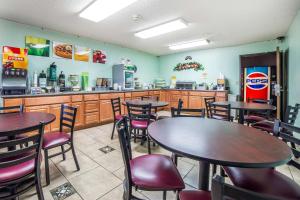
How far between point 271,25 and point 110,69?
15.7 ft

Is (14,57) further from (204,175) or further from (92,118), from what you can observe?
(204,175)

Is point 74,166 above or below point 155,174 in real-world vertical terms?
below

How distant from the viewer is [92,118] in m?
4.42

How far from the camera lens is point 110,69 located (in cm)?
569

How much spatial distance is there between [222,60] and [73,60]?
5189mm

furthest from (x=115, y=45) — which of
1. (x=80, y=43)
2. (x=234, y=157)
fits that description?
(x=234, y=157)

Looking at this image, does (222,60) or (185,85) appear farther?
(185,85)

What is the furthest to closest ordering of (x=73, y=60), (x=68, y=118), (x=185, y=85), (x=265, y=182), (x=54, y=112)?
(x=185, y=85) < (x=73, y=60) < (x=54, y=112) < (x=68, y=118) < (x=265, y=182)

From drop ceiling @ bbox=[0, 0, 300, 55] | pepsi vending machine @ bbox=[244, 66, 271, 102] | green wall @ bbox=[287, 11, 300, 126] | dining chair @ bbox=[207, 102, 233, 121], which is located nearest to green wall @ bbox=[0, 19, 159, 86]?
drop ceiling @ bbox=[0, 0, 300, 55]

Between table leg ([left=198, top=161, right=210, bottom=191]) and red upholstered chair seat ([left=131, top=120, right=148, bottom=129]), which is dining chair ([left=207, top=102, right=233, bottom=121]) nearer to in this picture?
red upholstered chair seat ([left=131, top=120, right=148, bottom=129])

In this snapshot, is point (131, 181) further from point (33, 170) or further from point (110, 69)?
point (110, 69)

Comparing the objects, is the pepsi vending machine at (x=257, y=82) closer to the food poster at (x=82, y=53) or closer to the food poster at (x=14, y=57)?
the food poster at (x=82, y=53)

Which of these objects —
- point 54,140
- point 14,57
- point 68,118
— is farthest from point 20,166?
point 14,57

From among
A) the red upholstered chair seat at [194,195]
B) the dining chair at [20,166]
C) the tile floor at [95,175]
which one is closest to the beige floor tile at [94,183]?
the tile floor at [95,175]
